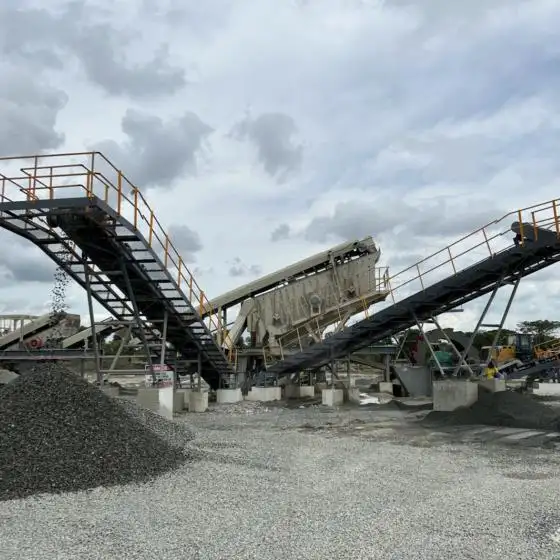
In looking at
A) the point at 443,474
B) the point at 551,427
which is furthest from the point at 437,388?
the point at 443,474

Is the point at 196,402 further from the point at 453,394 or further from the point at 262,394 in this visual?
the point at 453,394

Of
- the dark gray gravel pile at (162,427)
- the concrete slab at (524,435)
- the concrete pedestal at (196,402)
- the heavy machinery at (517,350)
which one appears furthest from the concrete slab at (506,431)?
the heavy machinery at (517,350)

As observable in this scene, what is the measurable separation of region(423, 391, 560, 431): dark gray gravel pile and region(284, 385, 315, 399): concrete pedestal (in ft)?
26.9

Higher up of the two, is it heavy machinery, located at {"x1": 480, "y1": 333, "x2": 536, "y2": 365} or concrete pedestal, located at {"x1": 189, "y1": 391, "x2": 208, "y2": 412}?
heavy machinery, located at {"x1": 480, "y1": 333, "x2": 536, "y2": 365}

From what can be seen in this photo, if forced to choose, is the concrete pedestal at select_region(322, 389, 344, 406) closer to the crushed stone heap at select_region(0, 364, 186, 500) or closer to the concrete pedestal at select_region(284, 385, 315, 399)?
the concrete pedestal at select_region(284, 385, 315, 399)

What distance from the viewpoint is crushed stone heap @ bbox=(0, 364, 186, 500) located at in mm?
7598

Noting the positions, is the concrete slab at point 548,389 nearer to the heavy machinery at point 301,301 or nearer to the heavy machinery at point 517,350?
the heavy machinery at point 517,350

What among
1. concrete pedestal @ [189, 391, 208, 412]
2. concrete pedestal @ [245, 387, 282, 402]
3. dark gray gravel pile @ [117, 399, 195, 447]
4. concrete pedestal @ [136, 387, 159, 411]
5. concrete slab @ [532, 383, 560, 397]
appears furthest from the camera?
concrete slab @ [532, 383, 560, 397]

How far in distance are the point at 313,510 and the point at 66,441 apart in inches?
152

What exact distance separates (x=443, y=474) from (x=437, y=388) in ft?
26.5

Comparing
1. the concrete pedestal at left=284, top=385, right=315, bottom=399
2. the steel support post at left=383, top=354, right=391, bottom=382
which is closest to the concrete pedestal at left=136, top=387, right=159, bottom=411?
the concrete pedestal at left=284, top=385, right=315, bottom=399

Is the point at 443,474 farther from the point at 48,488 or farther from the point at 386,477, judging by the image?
the point at 48,488

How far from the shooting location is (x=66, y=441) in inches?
329

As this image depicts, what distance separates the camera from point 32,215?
1198 cm
